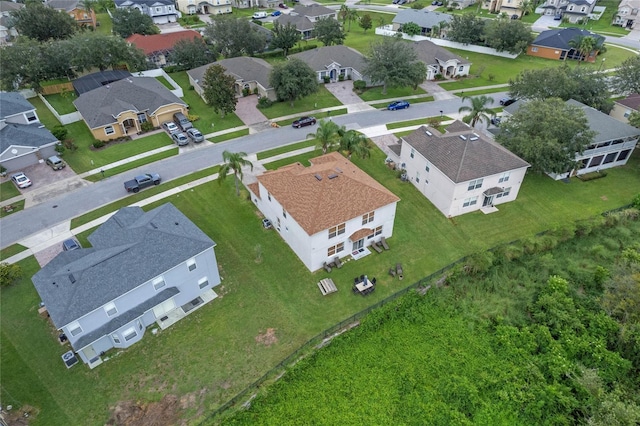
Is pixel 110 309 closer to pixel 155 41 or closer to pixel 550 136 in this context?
pixel 550 136

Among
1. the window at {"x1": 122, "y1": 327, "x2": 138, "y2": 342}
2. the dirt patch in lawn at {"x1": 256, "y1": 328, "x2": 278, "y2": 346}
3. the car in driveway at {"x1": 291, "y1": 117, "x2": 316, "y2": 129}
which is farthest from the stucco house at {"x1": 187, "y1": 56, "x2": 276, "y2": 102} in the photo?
the window at {"x1": 122, "y1": 327, "x2": 138, "y2": 342}

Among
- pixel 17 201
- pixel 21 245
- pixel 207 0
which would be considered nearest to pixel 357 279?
pixel 21 245

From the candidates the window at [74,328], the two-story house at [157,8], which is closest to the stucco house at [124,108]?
the window at [74,328]

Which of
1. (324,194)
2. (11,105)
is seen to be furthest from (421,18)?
(11,105)

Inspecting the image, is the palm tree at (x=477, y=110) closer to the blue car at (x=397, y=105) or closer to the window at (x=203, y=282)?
the blue car at (x=397, y=105)

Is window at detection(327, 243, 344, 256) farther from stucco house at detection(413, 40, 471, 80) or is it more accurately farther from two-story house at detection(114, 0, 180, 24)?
two-story house at detection(114, 0, 180, 24)

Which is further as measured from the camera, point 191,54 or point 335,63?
point 191,54

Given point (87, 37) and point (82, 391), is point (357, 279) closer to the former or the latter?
point (82, 391)
